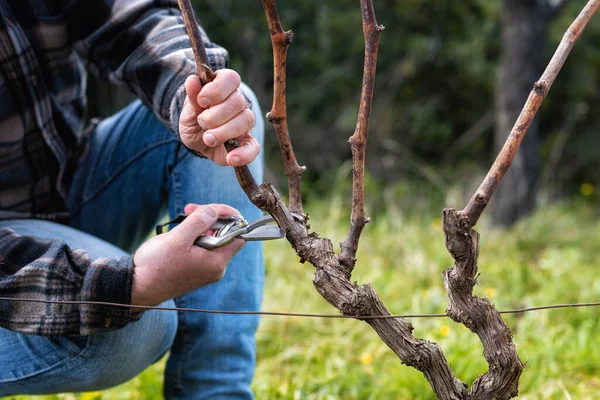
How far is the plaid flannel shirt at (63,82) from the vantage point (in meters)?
1.04

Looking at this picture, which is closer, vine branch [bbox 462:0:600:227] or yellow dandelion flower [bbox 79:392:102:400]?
vine branch [bbox 462:0:600:227]

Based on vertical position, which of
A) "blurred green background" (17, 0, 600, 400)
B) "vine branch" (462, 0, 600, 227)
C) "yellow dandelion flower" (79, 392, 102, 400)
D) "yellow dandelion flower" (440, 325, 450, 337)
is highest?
"blurred green background" (17, 0, 600, 400)

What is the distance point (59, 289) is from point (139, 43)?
0.48m

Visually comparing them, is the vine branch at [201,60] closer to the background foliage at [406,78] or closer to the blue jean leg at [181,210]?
the blue jean leg at [181,210]

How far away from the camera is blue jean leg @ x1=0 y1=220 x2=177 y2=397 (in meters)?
1.10

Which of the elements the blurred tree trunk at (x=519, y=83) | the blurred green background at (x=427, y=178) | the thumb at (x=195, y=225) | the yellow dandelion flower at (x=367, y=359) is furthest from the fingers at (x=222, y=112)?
the blurred tree trunk at (x=519, y=83)

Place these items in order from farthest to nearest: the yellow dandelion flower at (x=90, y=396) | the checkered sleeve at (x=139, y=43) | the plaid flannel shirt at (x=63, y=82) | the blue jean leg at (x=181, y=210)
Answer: the yellow dandelion flower at (x=90, y=396)
the blue jean leg at (x=181, y=210)
the checkered sleeve at (x=139, y=43)
the plaid flannel shirt at (x=63, y=82)

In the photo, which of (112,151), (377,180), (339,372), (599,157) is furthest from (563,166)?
(112,151)

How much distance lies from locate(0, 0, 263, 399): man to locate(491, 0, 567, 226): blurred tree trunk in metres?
2.60

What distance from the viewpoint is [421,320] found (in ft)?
7.30

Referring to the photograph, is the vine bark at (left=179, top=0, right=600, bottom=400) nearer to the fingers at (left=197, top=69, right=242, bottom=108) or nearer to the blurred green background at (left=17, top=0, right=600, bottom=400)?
the fingers at (left=197, top=69, right=242, bottom=108)

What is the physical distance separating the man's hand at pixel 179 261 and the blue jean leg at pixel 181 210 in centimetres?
27

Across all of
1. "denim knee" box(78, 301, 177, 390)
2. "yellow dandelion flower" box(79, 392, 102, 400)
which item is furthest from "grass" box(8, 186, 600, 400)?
"denim knee" box(78, 301, 177, 390)

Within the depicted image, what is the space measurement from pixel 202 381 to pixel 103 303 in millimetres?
408
